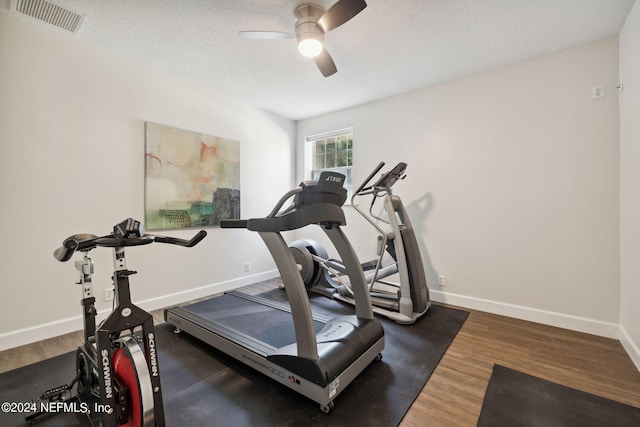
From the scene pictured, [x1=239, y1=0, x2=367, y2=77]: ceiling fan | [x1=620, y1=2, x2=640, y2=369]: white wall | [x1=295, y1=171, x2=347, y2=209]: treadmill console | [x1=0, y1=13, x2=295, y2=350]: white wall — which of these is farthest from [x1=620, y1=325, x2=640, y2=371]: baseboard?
[x1=0, y1=13, x2=295, y2=350]: white wall

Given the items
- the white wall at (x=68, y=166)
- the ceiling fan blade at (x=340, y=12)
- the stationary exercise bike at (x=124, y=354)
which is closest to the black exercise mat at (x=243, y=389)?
the stationary exercise bike at (x=124, y=354)

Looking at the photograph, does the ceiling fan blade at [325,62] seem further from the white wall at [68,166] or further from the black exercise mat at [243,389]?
the black exercise mat at [243,389]

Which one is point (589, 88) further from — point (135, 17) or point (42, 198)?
point (42, 198)

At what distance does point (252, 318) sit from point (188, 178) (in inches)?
75.0

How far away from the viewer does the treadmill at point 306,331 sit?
1.61 m

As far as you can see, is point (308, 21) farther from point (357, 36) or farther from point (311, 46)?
point (357, 36)

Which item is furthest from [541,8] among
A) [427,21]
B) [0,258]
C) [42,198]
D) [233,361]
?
[0,258]

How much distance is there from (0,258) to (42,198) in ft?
1.83

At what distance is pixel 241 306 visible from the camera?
296 cm

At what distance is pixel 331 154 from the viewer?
184 inches

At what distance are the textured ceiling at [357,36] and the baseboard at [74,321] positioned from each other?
265cm

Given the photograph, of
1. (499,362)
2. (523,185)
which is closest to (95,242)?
(499,362)

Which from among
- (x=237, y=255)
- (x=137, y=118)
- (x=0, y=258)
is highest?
(x=137, y=118)

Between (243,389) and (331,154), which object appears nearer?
(243,389)
